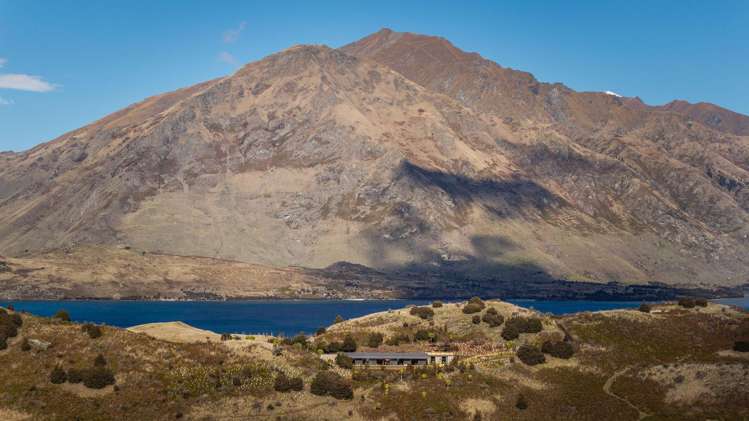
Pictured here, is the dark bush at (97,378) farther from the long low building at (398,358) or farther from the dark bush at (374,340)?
the dark bush at (374,340)

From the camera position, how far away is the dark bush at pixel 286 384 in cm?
9769

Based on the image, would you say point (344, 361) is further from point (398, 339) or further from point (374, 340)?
point (398, 339)

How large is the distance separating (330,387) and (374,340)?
32.4m

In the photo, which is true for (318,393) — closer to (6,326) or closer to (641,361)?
(6,326)

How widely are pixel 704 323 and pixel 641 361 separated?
18.8m

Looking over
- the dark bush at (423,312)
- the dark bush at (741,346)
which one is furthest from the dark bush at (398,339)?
the dark bush at (741,346)

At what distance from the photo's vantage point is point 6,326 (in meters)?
101

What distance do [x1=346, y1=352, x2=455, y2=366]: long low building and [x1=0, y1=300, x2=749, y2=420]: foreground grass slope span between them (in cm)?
304

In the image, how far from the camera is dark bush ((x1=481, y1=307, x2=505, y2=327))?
138 metres

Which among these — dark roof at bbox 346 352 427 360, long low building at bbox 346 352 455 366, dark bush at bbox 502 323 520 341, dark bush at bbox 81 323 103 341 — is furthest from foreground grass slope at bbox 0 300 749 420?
dark roof at bbox 346 352 427 360

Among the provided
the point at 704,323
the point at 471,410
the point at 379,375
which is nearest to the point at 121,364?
the point at 379,375

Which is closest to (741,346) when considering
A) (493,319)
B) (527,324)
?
(527,324)

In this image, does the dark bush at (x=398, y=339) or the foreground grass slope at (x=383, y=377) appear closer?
the foreground grass slope at (x=383, y=377)

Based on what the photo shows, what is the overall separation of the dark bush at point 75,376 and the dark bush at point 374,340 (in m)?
48.2
